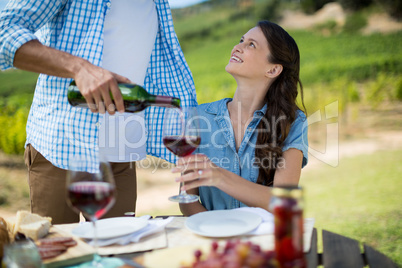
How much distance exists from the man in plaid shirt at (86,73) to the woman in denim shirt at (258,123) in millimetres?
245

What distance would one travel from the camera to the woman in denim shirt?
1.98 meters

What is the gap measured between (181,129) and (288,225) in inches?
27.1

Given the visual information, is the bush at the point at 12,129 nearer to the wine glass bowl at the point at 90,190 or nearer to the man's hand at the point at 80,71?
the man's hand at the point at 80,71

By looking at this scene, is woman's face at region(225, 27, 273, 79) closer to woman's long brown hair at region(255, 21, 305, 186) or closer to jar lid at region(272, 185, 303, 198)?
woman's long brown hair at region(255, 21, 305, 186)

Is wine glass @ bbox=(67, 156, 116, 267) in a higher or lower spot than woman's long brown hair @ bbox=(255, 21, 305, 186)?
lower

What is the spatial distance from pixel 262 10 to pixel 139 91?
8669 mm

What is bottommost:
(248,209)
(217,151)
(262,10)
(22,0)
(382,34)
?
(248,209)

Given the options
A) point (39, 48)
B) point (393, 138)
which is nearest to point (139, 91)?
point (39, 48)

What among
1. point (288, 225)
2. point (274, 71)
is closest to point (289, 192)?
point (288, 225)

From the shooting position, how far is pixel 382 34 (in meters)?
8.94

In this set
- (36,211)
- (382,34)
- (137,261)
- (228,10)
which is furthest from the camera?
(228,10)

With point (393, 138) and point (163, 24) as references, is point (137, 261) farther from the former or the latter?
point (393, 138)

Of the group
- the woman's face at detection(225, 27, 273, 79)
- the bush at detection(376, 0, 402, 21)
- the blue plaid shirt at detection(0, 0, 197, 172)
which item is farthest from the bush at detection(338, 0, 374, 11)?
the blue plaid shirt at detection(0, 0, 197, 172)

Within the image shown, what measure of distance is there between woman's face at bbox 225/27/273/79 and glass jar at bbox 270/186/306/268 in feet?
4.34
